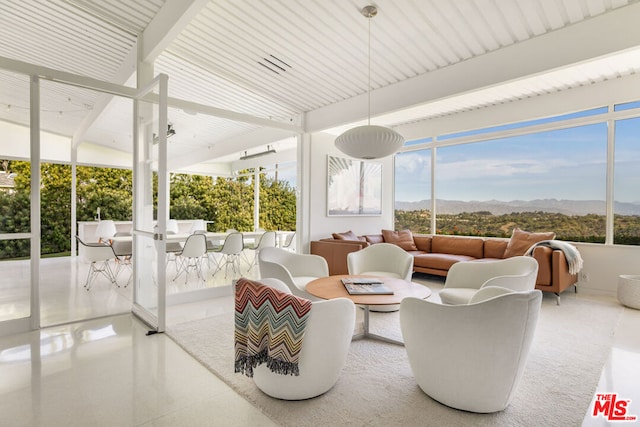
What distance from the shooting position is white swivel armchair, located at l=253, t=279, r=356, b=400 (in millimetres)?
2105

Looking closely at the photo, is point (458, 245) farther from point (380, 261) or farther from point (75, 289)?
point (75, 289)

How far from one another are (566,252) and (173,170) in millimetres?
10472

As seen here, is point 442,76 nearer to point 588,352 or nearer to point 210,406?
point 588,352

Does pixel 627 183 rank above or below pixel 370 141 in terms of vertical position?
below

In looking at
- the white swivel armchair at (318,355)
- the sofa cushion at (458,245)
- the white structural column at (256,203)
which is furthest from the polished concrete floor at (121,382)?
the white structural column at (256,203)

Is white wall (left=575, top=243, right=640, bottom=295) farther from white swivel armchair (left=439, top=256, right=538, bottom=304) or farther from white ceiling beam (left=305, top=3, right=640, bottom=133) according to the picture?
white ceiling beam (left=305, top=3, right=640, bottom=133)

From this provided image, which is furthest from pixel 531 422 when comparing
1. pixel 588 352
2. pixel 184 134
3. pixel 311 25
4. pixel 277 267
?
pixel 184 134

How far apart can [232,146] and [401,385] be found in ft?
23.1

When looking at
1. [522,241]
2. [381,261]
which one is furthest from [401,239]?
[381,261]

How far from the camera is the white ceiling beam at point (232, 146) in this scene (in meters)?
6.86

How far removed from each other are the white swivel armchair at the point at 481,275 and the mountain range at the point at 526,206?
3090mm

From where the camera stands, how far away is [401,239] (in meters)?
6.81

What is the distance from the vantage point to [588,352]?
300 cm

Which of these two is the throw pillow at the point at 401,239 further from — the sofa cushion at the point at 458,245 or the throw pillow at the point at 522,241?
the throw pillow at the point at 522,241
